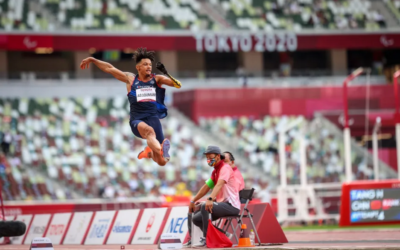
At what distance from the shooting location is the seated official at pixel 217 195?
1217cm

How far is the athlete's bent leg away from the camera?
38.8 feet

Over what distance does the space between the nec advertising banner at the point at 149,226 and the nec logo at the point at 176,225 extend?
0.45m

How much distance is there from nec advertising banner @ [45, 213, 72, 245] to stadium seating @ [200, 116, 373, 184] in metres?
13.9

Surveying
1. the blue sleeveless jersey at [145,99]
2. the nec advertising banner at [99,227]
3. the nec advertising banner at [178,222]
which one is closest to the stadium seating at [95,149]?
the nec advertising banner at [99,227]

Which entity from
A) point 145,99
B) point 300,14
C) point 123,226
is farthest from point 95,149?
point 145,99

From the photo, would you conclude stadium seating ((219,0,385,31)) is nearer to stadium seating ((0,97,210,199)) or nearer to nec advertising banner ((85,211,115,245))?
stadium seating ((0,97,210,199))

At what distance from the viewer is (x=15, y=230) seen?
9.20m

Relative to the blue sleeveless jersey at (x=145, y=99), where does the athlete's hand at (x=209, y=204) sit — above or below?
below

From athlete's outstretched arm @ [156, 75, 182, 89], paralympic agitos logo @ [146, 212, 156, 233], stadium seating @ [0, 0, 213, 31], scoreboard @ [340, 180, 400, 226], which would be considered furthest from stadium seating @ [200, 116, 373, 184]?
athlete's outstretched arm @ [156, 75, 182, 89]

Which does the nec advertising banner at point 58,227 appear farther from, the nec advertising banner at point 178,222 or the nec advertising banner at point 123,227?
the nec advertising banner at point 178,222

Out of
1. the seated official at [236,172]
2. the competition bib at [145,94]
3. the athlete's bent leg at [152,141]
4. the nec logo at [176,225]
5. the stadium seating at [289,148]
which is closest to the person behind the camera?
the athlete's bent leg at [152,141]

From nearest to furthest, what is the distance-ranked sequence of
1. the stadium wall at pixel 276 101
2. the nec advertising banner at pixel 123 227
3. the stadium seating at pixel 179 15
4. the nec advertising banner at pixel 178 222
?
the nec advertising banner at pixel 178 222 → the nec advertising banner at pixel 123 227 → the stadium wall at pixel 276 101 → the stadium seating at pixel 179 15

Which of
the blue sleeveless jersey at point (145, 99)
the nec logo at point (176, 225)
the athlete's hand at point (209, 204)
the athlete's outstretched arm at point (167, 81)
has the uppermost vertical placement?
the athlete's outstretched arm at point (167, 81)

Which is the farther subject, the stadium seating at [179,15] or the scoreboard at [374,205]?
the stadium seating at [179,15]
